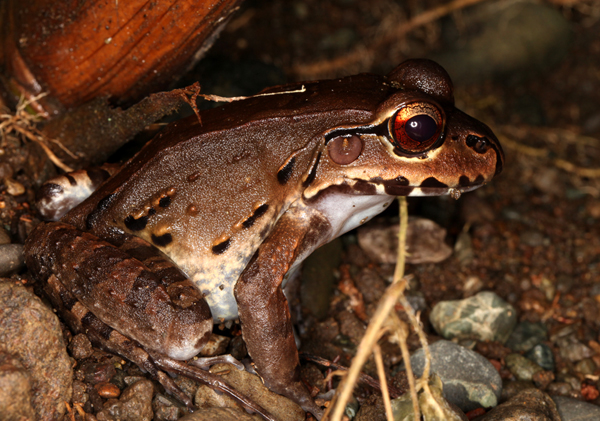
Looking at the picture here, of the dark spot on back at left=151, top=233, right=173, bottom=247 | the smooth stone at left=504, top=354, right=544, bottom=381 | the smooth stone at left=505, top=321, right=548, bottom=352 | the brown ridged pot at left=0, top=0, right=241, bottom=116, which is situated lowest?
the smooth stone at left=505, top=321, right=548, bottom=352

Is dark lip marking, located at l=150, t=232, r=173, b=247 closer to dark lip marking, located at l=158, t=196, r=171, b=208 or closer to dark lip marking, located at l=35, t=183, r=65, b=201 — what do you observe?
dark lip marking, located at l=158, t=196, r=171, b=208

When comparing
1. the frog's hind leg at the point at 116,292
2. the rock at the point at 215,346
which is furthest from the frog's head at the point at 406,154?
the rock at the point at 215,346

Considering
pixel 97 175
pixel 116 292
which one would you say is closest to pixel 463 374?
pixel 116 292

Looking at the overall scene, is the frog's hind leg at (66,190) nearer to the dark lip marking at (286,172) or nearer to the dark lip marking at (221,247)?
the dark lip marking at (221,247)

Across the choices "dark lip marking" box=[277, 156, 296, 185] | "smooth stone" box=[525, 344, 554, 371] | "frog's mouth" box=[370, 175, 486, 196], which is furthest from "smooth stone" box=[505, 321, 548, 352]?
"dark lip marking" box=[277, 156, 296, 185]

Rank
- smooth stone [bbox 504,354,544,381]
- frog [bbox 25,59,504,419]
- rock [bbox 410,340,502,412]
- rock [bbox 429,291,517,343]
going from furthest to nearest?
rock [bbox 429,291,517,343] → smooth stone [bbox 504,354,544,381] → rock [bbox 410,340,502,412] → frog [bbox 25,59,504,419]

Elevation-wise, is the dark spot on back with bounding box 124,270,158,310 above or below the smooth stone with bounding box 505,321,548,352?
above

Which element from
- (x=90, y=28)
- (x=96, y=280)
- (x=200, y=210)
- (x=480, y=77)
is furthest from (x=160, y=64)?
(x=480, y=77)

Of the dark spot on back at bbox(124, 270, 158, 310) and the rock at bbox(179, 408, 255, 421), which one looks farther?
the dark spot on back at bbox(124, 270, 158, 310)
